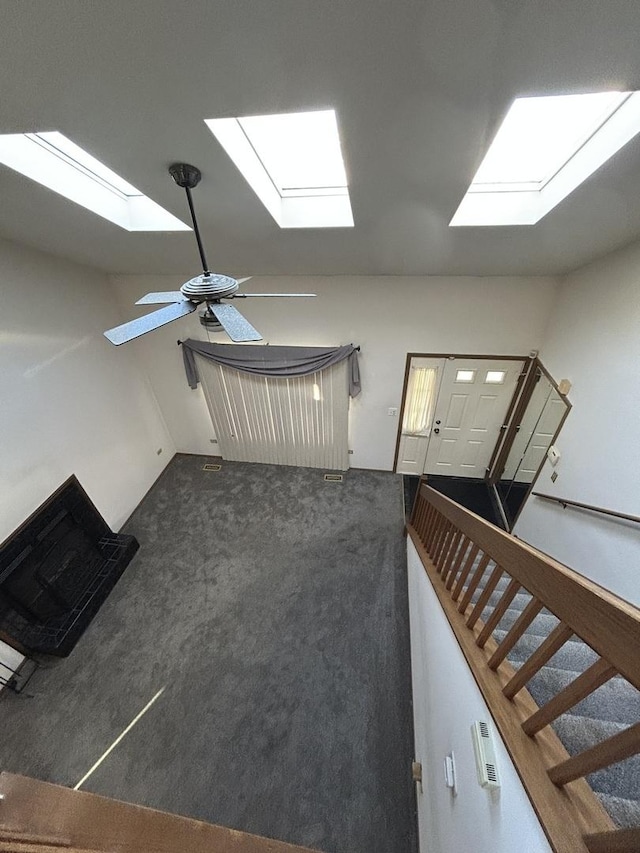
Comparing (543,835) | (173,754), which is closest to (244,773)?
(173,754)

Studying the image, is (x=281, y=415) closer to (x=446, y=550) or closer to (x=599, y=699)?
(x=446, y=550)

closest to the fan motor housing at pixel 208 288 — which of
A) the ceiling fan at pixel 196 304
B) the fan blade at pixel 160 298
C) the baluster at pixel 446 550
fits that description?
the ceiling fan at pixel 196 304

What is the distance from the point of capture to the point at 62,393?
9.66 ft

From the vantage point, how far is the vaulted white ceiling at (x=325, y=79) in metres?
0.72

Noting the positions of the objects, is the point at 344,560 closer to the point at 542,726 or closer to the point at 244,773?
the point at 244,773

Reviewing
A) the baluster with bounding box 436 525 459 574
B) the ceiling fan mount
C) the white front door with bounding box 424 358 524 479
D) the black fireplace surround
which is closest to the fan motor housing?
the ceiling fan mount

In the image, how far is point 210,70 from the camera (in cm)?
89

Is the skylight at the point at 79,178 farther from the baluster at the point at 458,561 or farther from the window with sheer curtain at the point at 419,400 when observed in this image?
the window with sheer curtain at the point at 419,400

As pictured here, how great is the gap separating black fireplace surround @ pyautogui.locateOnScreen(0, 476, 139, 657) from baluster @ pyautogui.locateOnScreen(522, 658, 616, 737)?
3351mm

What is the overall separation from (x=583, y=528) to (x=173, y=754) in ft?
10.6

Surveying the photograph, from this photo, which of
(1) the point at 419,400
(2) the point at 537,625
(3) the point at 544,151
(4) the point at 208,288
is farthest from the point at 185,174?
(1) the point at 419,400

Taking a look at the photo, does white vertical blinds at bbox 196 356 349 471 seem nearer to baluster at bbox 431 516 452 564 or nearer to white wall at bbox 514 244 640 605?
baluster at bbox 431 516 452 564

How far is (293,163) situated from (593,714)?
111 inches

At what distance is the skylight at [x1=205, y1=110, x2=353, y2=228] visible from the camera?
1368mm
